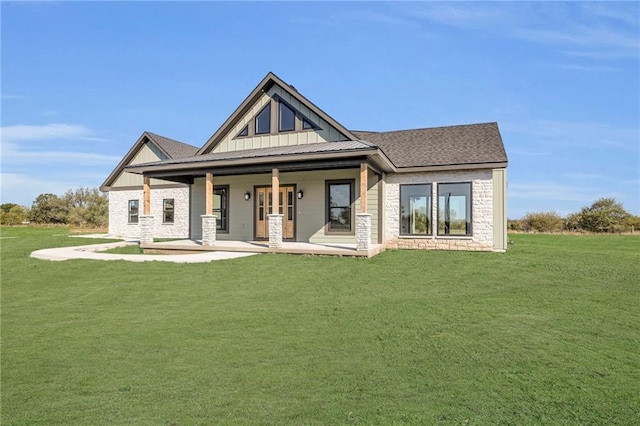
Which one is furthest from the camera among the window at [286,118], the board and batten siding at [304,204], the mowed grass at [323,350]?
the window at [286,118]

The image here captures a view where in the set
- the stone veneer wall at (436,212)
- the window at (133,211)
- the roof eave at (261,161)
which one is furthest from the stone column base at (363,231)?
the window at (133,211)

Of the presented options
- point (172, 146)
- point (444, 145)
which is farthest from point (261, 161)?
point (172, 146)

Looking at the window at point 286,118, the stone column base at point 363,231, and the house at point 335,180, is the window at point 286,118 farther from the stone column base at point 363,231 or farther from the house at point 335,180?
the stone column base at point 363,231

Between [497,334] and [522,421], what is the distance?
2168 mm

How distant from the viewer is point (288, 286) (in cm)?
778

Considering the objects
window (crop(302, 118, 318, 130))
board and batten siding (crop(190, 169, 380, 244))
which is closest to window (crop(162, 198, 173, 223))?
board and batten siding (crop(190, 169, 380, 244))

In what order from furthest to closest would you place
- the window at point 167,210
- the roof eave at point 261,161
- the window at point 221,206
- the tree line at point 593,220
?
the tree line at point 593,220 < the window at point 167,210 < the window at point 221,206 < the roof eave at point 261,161

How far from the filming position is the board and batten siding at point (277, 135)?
14422 millimetres

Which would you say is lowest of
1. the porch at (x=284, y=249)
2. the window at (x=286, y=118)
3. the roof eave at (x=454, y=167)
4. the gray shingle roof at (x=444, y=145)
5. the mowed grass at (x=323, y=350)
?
the mowed grass at (x=323, y=350)

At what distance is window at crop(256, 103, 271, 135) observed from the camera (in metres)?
A: 15.5

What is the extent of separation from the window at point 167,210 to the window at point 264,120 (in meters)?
8.11

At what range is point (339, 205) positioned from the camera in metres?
14.8

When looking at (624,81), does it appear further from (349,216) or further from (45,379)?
(45,379)

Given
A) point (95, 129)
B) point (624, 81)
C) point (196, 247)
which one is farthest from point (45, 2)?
point (624, 81)
